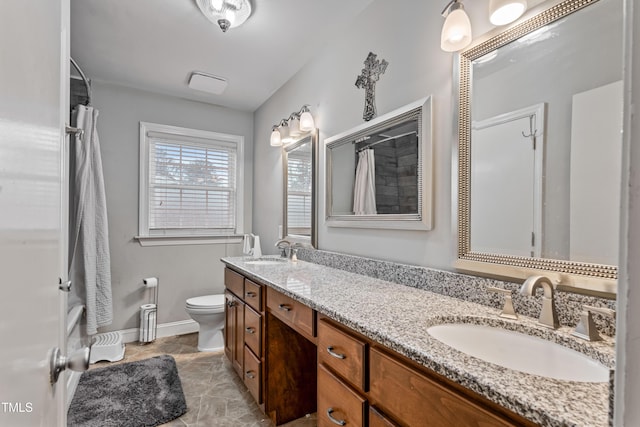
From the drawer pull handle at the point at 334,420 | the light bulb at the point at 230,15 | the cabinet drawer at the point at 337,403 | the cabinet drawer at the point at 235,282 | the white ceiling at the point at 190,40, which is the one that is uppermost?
the white ceiling at the point at 190,40

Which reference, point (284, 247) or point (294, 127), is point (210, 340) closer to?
point (284, 247)

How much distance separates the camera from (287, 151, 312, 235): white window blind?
2.48m

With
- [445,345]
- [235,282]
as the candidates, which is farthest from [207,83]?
[445,345]

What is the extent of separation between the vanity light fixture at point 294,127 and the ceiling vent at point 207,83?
639 mm

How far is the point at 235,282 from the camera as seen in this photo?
7.22 ft

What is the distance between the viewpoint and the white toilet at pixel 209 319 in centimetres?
264

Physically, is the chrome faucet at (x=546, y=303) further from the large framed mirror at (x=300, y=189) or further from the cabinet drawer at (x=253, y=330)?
the large framed mirror at (x=300, y=189)

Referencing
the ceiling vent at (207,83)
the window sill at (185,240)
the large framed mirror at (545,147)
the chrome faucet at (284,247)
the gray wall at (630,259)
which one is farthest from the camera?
the window sill at (185,240)

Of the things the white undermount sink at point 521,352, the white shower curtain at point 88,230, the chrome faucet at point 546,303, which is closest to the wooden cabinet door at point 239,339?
the white shower curtain at point 88,230

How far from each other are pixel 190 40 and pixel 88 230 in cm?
167

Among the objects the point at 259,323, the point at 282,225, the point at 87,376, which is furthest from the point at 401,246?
the point at 87,376

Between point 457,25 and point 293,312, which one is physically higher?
point 457,25

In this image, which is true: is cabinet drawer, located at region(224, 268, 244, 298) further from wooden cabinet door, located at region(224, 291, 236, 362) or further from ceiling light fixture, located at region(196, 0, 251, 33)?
ceiling light fixture, located at region(196, 0, 251, 33)

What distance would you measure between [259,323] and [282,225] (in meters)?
1.20
